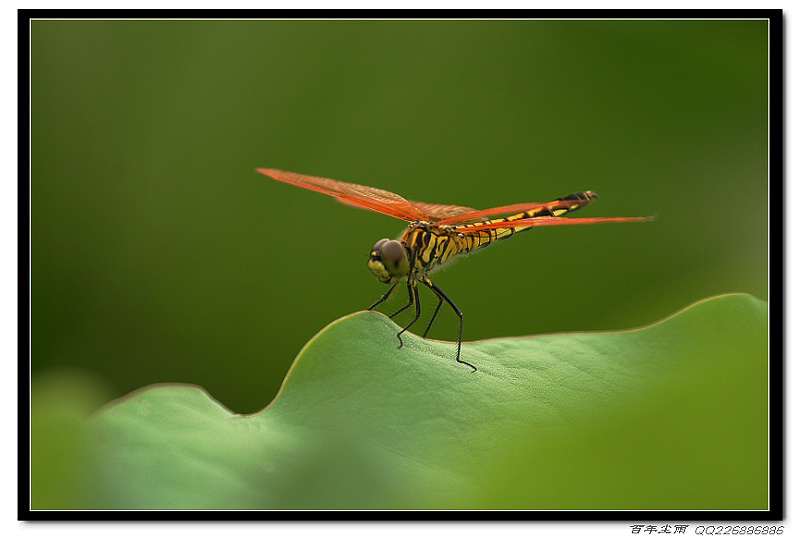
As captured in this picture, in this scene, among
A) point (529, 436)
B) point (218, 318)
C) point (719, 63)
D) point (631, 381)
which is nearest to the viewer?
point (529, 436)

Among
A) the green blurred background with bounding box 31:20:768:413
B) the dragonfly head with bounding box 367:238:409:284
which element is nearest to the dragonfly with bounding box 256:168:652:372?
the dragonfly head with bounding box 367:238:409:284

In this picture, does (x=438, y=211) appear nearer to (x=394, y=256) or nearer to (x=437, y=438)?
(x=394, y=256)

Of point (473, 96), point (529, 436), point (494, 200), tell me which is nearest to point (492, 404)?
point (529, 436)

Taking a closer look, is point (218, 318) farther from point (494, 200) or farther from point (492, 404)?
point (492, 404)

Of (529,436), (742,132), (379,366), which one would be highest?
(742,132)

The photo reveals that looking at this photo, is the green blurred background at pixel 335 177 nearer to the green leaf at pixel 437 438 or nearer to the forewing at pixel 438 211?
the forewing at pixel 438 211

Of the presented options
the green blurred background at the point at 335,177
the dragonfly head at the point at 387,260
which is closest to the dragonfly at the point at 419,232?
the dragonfly head at the point at 387,260
